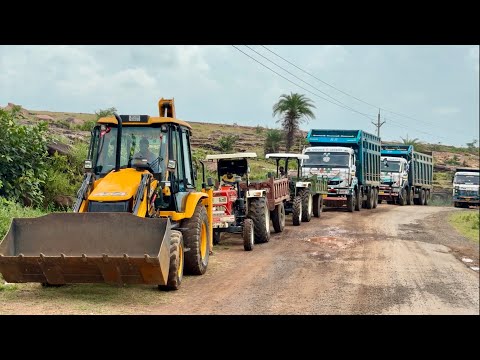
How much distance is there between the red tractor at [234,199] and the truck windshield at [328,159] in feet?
28.9

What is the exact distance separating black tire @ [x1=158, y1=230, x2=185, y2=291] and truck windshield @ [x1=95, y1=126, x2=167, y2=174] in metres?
1.23

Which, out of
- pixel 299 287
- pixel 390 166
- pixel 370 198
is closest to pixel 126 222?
pixel 299 287

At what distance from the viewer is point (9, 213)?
12727mm

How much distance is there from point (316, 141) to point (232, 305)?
18.0 meters

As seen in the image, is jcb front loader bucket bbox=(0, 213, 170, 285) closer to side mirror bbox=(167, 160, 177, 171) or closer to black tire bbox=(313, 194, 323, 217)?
side mirror bbox=(167, 160, 177, 171)

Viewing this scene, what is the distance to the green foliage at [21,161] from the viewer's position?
1526cm

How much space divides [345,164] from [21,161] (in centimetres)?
1332

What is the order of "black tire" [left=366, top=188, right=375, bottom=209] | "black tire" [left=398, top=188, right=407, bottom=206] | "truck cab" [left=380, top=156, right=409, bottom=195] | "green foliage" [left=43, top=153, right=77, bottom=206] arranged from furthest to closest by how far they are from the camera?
"black tire" [left=398, top=188, right=407, bottom=206] → "truck cab" [left=380, top=156, right=409, bottom=195] → "black tire" [left=366, top=188, right=375, bottom=209] → "green foliage" [left=43, top=153, right=77, bottom=206]

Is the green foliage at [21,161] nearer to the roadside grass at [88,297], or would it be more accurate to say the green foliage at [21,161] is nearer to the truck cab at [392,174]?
the roadside grass at [88,297]

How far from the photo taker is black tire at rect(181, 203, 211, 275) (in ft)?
33.6

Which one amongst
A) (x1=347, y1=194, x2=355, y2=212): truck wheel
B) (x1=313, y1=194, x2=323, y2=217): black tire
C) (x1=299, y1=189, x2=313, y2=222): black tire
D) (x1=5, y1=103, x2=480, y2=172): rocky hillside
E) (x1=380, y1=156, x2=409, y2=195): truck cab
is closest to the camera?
(x1=299, y1=189, x2=313, y2=222): black tire

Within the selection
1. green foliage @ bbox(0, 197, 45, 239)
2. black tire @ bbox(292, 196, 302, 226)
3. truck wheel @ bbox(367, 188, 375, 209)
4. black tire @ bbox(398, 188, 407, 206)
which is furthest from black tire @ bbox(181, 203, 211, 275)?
black tire @ bbox(398, 188, 407, 206)

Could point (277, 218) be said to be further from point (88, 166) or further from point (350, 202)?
point (88, 166)
